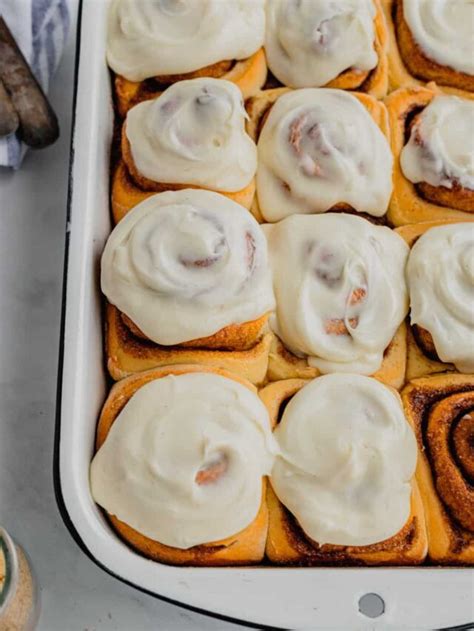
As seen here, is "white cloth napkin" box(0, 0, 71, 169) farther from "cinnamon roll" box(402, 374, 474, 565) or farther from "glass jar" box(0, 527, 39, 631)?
"cinnamon roll" box(402, 374, 474, 565)

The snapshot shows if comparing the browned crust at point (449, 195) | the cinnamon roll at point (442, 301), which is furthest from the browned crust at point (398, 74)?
the cinnamon roll at point (442, 301)

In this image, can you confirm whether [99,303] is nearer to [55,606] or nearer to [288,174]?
[288,174]

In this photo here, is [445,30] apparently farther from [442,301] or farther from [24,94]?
[24,94]

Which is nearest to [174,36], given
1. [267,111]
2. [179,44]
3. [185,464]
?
[179,44]

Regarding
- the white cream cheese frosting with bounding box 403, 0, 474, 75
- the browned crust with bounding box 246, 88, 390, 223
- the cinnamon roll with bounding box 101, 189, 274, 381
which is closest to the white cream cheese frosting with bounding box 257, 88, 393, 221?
the browned crust with bounding box 246, 88, 390, 223

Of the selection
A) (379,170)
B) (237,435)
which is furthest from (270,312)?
(379,170)

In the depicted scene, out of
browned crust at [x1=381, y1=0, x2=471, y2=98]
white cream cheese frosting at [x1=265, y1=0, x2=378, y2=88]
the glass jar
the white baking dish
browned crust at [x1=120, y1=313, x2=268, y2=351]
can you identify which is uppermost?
white cream cheese frosting at [x1=265, y1=0, x2=378, y2=88]

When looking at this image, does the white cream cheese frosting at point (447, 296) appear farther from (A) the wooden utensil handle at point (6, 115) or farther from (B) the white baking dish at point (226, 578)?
(A) the wooden utensil handle at point (6, 115)
